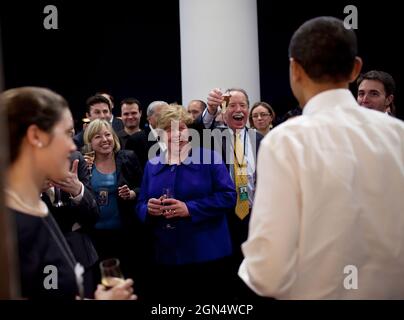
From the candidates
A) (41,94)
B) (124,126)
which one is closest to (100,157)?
(124,126)

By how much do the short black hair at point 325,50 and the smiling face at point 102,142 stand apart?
234 centimetres

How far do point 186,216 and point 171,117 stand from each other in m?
0.55

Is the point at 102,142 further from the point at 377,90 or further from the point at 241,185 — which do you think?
the point at 377,90

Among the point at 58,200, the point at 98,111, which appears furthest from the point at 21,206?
the point at 98,111

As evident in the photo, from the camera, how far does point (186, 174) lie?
121 inches

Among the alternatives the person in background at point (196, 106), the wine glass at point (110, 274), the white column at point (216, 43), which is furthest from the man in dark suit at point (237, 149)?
the wine glass at point (110, 274)

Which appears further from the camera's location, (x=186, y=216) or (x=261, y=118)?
(x=261, y=118)

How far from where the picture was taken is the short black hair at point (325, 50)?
1421mm

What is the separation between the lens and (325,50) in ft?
4.66

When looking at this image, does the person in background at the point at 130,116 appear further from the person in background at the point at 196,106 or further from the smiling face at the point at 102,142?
the smiling face at the point at 102,142

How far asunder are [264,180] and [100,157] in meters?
2.42

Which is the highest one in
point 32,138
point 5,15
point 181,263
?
point 5,15

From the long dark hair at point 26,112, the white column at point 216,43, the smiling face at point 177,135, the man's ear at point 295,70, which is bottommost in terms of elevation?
the smiling face at point 177,135

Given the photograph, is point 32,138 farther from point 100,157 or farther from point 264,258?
point 100,157
